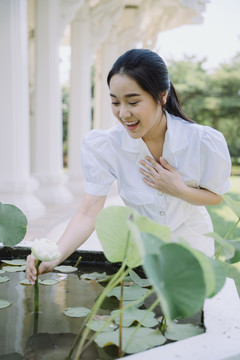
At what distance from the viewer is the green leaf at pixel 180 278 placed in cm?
61

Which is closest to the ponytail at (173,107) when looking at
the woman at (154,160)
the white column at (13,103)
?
the woman at (154,160)

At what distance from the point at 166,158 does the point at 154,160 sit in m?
0.05

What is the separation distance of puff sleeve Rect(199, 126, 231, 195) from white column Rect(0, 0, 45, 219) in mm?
3046

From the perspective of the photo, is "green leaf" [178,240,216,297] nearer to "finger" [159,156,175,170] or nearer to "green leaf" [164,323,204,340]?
"green leaf" [164,323,204,340]

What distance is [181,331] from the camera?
88cm

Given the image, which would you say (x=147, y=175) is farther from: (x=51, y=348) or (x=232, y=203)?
(x=51, y=348)

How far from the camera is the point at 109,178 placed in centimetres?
144

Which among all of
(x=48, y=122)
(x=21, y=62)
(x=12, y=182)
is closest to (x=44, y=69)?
(x=48, y=122)

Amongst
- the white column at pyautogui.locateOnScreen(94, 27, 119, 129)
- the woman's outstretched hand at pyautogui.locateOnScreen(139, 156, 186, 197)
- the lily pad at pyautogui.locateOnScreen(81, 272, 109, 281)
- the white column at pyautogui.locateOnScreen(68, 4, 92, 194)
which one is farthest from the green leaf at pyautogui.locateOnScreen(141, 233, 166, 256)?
the white column at pyautogui.locateOnScreen(94, 27, 119, 129)

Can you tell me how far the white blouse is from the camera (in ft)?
4.66

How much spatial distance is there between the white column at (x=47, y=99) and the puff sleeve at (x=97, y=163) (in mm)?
4474

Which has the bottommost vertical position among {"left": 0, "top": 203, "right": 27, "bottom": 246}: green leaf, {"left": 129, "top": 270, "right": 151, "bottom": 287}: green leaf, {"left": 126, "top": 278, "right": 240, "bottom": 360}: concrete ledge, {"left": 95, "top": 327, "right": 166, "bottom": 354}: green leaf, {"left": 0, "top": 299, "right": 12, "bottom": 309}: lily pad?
{"left": 0, "top": 299, "right": 12, "bottom": 309}: lily pad

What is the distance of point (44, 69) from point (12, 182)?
2194 millimetres

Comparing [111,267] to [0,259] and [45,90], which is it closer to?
[0,259]
